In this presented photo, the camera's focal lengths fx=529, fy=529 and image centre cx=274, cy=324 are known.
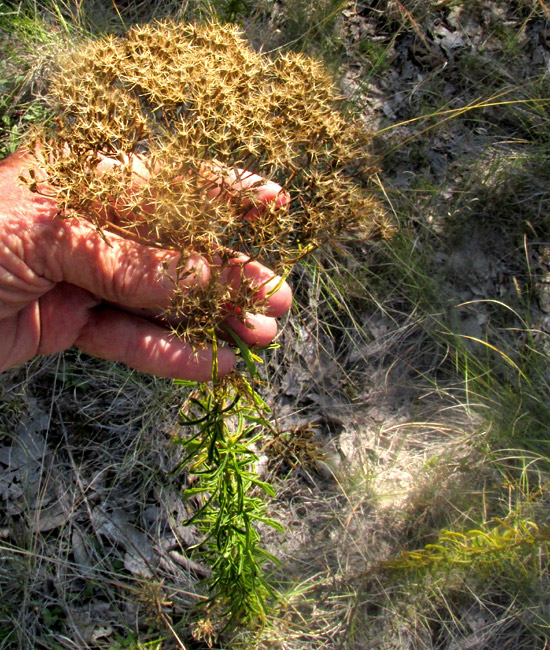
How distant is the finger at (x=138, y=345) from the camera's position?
8.05 feet

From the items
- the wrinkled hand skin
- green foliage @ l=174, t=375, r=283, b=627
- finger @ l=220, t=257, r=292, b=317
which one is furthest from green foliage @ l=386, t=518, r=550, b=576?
the wrinkled hand skin

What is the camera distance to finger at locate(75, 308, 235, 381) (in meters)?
2.46

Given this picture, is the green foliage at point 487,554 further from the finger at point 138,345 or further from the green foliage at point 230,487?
the finger at point 138,345

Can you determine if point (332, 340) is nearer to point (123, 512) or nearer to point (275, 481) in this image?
point (275, 481)

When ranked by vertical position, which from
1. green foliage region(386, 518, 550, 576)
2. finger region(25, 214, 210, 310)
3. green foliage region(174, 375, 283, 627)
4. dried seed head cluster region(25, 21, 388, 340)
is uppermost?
dried seed head cluster region(25, 21, 388, 340)

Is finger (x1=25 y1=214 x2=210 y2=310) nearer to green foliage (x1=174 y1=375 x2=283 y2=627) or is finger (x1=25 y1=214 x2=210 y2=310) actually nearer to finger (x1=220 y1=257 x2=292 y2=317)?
finger (x1=220 y1=257 x2=292 y2=317)

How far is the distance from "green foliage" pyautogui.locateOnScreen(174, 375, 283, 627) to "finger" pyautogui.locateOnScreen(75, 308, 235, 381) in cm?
14

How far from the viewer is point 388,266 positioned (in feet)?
13.5

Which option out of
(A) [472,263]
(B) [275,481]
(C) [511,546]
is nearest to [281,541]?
(B) [275,481]

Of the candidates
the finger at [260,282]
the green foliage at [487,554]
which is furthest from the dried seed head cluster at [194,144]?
the green foliage at [487,554]

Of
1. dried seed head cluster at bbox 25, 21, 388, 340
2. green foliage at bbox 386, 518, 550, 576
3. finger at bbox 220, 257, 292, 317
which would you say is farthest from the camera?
green foliage at bbox 386, 518, 550, 576

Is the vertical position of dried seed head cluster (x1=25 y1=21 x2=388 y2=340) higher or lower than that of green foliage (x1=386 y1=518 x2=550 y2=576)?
higher

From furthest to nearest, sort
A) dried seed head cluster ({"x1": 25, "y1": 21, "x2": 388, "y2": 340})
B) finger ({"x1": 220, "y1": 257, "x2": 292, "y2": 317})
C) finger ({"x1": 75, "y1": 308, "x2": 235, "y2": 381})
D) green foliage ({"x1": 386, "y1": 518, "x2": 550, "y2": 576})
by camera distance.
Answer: green foliage ({"x1": 386, "y1": 518, "x2": 550, "y2": 576}) → finger ({"x1": 75, "y1": 308, "x2": 235, "y2": 381}) → finger ({"x1": 220, "y1": 257, "x2": 292, "y2": 317}) → dried seed head cluster ({"x1": 25, "y1": 21, "x2": 388, "y2": 340})

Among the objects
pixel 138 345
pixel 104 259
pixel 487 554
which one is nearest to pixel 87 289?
pixel 104 259
